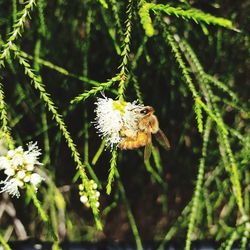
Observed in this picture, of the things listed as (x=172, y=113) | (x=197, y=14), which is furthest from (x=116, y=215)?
(x=197, y=14)

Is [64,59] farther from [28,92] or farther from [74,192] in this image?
[74,192]

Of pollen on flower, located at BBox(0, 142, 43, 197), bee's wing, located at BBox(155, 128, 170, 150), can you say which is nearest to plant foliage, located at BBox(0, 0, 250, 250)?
bee's wing, located at BBox(155, 128, 170, 150)

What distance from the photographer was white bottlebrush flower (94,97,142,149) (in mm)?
796

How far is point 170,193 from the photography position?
1966 mm

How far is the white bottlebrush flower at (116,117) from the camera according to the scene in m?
0.80

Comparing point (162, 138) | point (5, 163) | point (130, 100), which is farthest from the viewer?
point (130, 100)

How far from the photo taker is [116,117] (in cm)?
80

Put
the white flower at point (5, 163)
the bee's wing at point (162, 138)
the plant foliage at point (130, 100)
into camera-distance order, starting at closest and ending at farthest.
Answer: the white flower at point (5, 163) < the bee's wing at point (162, 138) < the plant foliage at point (130, 100)

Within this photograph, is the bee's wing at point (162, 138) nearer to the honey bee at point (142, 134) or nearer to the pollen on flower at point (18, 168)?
the honey bee at point (142, 134)

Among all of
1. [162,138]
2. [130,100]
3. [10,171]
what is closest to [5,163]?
[10,171]

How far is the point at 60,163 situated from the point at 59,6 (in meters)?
0.65

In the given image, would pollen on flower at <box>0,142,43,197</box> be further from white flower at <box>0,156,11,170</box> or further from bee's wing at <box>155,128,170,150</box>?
bee's wing at <box>155,128,170,150</box>

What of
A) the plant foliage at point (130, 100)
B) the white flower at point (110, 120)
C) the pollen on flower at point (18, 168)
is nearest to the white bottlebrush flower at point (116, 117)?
the white flower at point (110, 120)

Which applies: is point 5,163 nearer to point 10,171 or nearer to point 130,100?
point 10,171
